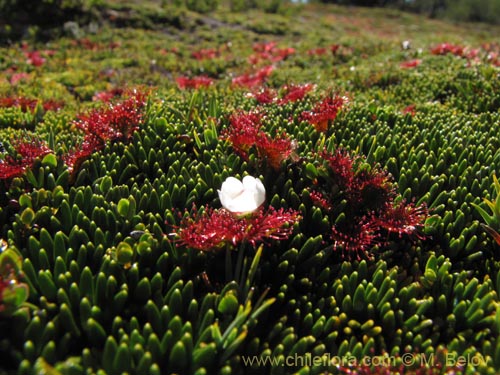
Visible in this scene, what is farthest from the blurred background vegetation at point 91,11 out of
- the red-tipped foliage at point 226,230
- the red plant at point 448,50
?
the red-tipped foliage at point 226,230

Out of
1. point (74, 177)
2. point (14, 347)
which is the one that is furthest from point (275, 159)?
point (14, 347)

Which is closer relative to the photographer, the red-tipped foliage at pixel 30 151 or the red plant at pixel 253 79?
the red-tipped foliage at pixel 30 151

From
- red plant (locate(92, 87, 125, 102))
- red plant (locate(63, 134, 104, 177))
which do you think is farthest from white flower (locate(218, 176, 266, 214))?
red plant (locate(92, 87, 125, 102))

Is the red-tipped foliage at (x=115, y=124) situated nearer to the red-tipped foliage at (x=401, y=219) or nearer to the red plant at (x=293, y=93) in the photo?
the red plant at (x=293, y=93)

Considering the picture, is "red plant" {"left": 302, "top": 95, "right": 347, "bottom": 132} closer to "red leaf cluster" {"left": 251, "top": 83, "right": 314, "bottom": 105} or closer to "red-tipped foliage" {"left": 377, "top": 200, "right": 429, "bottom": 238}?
"red leaf cluster" {"left": 251, "top": 83, "right": 314, "bottom": 105}

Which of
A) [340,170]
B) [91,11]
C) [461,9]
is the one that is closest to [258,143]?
[340,170]

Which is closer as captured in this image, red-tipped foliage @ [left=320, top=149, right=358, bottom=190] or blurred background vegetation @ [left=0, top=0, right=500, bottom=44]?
red-tipped foliage @ [left=320, top=149, right=358, bottom=190]

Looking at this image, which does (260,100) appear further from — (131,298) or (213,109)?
(131,298)
